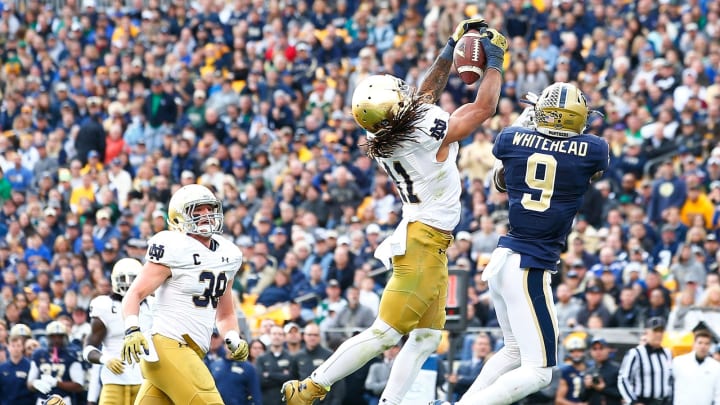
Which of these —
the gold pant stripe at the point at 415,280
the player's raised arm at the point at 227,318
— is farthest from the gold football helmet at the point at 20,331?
the gold pant stripe at the point at 415,280

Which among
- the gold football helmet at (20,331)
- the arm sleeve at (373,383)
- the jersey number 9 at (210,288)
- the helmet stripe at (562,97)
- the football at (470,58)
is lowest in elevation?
the arm sleeve at (373,383)

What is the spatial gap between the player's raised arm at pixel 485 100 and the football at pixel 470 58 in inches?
1.5

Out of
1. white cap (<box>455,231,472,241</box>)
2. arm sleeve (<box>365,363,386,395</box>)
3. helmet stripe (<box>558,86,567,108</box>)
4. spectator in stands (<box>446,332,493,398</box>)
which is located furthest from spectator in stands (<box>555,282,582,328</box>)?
helmet stripe (<box>558,86,567,108</box>)

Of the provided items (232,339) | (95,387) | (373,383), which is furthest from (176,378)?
(373,383)

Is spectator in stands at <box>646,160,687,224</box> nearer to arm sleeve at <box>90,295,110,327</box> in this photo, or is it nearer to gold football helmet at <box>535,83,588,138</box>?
arm sleeve at <box>90,295,110,327</box>

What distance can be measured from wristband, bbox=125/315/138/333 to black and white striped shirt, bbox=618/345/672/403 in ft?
18.3

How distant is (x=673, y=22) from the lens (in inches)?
747

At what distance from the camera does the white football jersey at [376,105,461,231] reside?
856cm

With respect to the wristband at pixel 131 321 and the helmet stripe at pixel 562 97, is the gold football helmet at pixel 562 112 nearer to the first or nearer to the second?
the helmet stripe at pixel 562 97

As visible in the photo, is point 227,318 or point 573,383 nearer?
point 227,318

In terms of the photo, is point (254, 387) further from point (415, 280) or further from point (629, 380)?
point (415, 280)

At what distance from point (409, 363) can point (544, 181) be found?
1.42m

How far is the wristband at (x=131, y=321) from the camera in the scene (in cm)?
843

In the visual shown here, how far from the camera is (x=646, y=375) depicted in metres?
12.6
